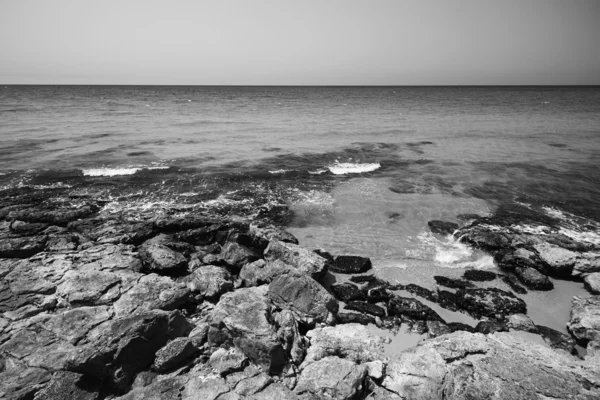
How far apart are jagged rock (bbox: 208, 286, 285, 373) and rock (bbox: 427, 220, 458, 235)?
7953 mm

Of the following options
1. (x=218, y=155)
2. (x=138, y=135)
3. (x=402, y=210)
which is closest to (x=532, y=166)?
(x=402, y=210)

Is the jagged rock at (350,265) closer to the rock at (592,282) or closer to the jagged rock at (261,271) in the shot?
the jagged rock at (261,271)

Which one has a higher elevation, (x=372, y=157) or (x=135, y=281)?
(x=372, y=157)

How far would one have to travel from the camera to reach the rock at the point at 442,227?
451 inches

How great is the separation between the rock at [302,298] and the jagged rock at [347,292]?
2.38ft

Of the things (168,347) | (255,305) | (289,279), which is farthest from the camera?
(289,279)

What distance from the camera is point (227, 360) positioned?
5.39m

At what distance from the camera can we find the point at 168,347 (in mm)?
5488

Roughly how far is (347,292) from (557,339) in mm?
4729

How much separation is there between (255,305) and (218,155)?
54.6ft

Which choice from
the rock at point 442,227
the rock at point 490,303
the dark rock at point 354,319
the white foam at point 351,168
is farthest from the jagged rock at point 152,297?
the white foam at point 351,168

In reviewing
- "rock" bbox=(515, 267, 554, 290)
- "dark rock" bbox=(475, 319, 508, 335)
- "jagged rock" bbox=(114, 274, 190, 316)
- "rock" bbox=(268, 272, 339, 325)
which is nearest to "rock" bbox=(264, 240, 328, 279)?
"rock" bbox=(268, 272, 339, 325)

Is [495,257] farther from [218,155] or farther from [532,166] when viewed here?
[218,155]

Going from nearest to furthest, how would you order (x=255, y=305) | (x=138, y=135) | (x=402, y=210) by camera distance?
(x=255, y=305) → (x=402, y=210) → (x=138, y=135)
